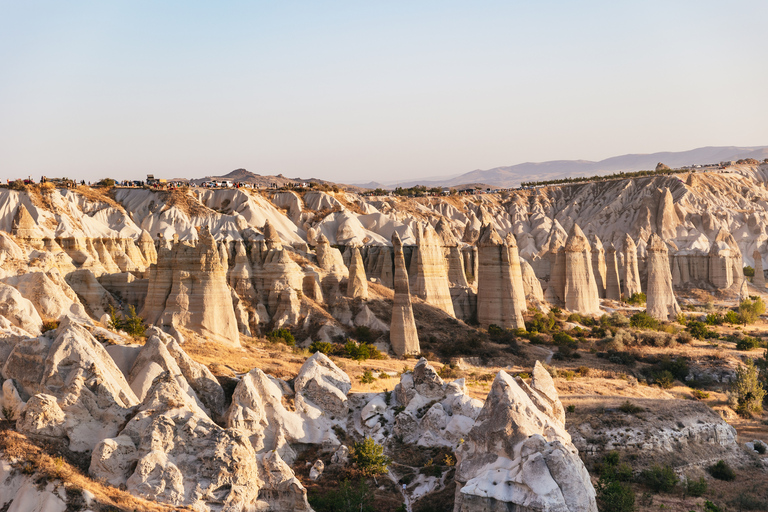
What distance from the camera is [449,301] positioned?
43.0 metres

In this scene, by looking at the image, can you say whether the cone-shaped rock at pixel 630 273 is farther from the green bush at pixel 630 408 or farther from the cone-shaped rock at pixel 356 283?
the green bush at pixel 630 408

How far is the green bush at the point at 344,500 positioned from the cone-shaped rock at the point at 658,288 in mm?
42919

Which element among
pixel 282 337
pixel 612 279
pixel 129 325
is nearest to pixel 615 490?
pixel 129 325

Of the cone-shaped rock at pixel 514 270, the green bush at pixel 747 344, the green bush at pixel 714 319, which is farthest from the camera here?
the green bush at pixel 714 319

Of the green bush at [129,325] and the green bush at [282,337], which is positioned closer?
the green bush at [129,325]

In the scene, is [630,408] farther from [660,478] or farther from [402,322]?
[402,322]

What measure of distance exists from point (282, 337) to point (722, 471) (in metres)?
19.7

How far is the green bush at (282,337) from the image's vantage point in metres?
32.9

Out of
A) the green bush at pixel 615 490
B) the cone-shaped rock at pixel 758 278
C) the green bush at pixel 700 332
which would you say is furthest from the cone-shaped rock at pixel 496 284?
the cone-shaped rock at pixel 758 278

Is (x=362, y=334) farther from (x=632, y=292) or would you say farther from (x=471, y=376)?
(x=632, y=292)

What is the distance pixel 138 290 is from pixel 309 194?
154 feet

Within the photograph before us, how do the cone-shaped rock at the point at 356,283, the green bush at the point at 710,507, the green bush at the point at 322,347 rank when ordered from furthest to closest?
the cone-shaped rock at the point at 356,283
the green bush at the point at 322,347
the green bush at the point at 710,507

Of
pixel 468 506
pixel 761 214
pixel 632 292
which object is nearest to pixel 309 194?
pixel 632 292

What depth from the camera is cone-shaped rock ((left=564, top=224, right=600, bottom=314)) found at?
52.8 metres
